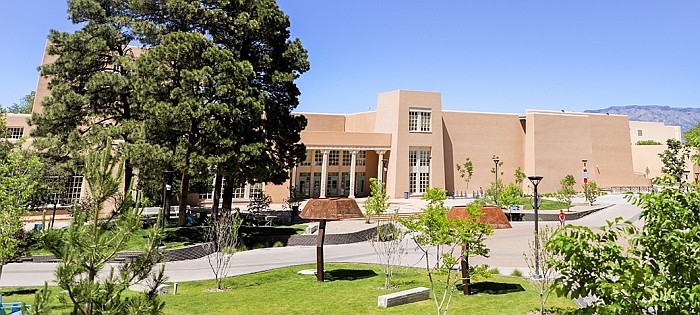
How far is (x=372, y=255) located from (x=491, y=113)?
37064mm

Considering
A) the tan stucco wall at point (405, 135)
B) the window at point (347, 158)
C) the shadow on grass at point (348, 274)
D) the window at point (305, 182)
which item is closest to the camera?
the shadow on grass at point (348, 274)

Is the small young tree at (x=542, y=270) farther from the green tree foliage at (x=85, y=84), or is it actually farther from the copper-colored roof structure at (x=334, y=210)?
the green tree foliage at (x=85, y=84)

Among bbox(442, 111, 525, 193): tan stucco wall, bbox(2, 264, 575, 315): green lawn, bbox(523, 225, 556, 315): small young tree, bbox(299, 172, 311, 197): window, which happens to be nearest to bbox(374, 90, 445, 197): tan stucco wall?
bbox(442, 111, 525, 193): tan stucco wall

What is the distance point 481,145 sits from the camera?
171ft

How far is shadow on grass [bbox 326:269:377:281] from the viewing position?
51.3 ft


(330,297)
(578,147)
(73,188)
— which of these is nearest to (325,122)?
(73,188)

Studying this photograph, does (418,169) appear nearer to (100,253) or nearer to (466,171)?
(466,171)

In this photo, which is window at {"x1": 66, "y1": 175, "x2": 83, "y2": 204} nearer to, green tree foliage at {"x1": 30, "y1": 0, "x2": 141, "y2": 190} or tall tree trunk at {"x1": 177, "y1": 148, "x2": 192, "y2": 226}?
green tree foliage at {"x1": 30, "y1": 0, "x2": 141, "y2": 190}

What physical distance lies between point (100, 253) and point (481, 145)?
166ft

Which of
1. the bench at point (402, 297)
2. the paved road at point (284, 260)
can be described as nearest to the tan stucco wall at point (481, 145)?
the paved road at point (284, 260)

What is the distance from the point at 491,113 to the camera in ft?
175

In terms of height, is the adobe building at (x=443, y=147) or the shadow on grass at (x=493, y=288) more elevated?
the adobe building at (x=443, y=147)

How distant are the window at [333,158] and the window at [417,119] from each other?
8.36 metres

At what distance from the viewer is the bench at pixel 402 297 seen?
11547mm
